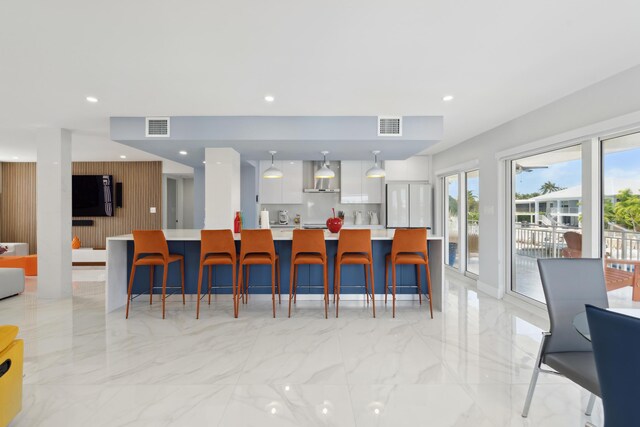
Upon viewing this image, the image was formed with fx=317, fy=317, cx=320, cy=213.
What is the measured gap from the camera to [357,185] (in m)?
6.96

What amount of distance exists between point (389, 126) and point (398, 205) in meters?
2.84

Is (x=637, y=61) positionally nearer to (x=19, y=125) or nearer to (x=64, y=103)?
(x=64, y=103)

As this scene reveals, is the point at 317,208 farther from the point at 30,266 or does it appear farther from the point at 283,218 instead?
the point at 30,266

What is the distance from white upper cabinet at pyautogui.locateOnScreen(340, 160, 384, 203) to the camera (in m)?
6.95

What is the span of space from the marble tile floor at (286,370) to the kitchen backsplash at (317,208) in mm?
3544

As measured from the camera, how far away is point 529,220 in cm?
427

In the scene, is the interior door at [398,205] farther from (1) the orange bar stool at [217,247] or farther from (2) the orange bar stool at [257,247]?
(1) the orange bar stool at [217,247]

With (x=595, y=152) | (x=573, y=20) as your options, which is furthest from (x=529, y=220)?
(x=573, y=20)

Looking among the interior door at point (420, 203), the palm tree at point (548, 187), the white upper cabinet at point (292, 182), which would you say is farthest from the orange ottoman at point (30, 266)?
the palm tree at point (548, 187)

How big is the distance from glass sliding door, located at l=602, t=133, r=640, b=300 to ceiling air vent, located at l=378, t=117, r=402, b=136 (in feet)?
6.76

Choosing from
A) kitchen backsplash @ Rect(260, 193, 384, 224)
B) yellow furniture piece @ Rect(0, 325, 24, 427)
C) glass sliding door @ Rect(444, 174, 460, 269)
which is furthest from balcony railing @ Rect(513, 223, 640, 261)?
yellow furniture piece @ Rect(0, 325, 24, 427)

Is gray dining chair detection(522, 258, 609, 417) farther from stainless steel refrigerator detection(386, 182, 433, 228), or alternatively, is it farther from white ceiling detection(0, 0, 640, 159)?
stainless steel refrigerator detection(386, 182, 433, 228)

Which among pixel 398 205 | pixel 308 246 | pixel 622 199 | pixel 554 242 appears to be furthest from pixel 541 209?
pixel 308 246

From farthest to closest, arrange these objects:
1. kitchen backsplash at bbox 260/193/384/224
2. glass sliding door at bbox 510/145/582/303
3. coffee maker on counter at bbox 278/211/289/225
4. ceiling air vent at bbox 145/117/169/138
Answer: kitchen backsplash at bbox 260/193/384/224 → coffee maker on counter at bbox 278/211/289/225 → ceiling air vent at bbox 145/117/169/138 → glass sliding door at bbox 510/145/582/303
